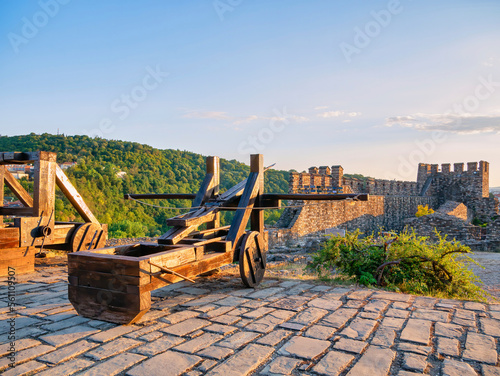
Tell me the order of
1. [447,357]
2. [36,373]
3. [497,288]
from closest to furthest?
[36,373], [447,357], [497,288]

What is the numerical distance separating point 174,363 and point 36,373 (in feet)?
2.76

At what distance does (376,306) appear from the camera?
4.00m

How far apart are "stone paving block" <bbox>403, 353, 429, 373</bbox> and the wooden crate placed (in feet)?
16.7

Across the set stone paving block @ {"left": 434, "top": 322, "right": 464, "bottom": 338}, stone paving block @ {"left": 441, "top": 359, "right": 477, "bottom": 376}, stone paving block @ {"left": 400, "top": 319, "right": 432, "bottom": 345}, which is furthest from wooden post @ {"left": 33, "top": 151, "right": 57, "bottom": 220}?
stone paving block @ {"left": 441, "top": 359, "right": 477, "bottom": 376}

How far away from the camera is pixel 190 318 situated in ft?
11.5

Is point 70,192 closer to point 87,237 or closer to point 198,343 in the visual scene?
point 87,237

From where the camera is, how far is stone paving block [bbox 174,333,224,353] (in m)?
2.80

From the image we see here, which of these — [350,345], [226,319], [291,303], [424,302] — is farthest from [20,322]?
[424,302]

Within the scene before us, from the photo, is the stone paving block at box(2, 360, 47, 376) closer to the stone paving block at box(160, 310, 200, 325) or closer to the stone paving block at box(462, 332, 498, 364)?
the stone paving block at box(160, 310, 200, 325)

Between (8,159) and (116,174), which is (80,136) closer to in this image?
(116,174)

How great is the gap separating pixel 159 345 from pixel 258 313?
1.11 m

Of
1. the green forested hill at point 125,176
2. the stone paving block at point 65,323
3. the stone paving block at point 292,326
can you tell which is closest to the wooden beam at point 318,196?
the stone paving block at point 292,326

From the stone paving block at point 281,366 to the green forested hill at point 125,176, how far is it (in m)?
15.5

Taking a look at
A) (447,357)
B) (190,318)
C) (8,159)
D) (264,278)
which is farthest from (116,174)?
(447,357)
